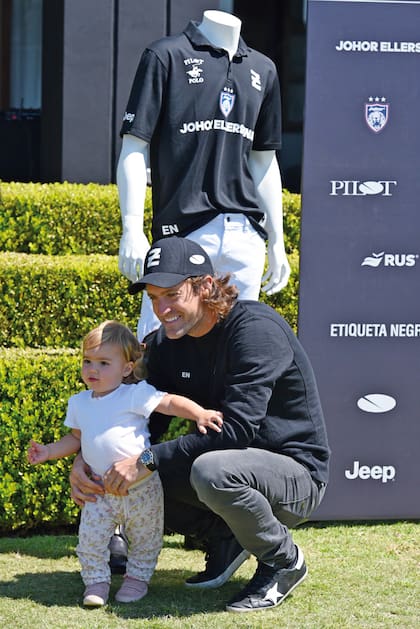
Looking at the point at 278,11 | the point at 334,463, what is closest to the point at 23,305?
the point at 334,463

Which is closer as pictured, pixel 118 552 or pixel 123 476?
pixel 123 476

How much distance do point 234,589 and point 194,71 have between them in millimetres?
1904

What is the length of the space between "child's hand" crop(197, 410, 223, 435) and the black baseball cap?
43 cm

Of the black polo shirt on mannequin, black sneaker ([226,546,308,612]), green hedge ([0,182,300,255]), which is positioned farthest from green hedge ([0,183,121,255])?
black sneaker ([226,546,308,612])

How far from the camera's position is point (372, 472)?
5.04 metres

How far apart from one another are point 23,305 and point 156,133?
1.52 meters

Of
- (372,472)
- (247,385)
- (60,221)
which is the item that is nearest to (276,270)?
(372,472)

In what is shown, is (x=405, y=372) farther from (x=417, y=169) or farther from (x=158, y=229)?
(x=158, y=229)

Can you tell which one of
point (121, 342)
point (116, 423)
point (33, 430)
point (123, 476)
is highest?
point (121, 342)

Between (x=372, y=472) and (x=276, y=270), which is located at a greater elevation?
(x=276, y=270)

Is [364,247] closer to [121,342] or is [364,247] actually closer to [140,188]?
[140,188]

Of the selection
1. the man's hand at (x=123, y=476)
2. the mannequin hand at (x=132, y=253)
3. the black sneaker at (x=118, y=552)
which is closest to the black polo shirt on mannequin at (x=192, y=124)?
the mannequin hand at (x=132, y=253)

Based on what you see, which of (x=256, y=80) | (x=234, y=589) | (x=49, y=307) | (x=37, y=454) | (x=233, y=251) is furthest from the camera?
(x=49, y=307)

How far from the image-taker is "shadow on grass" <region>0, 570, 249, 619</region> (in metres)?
3.84
